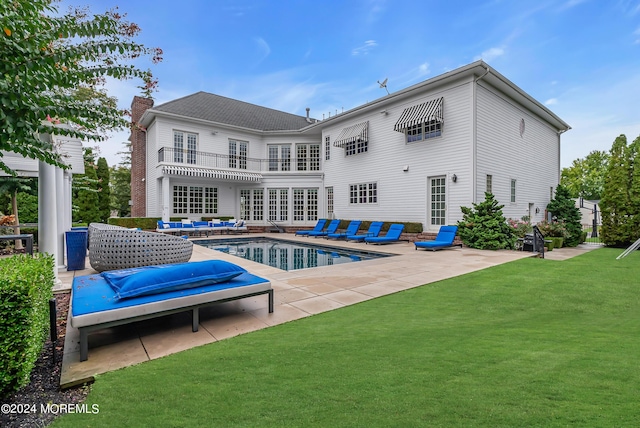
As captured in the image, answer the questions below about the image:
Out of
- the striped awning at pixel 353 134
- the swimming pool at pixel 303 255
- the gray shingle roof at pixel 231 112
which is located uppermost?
the gray shingle roof at pixel 231 112

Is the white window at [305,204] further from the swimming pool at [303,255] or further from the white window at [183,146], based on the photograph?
the white window at [183,146]

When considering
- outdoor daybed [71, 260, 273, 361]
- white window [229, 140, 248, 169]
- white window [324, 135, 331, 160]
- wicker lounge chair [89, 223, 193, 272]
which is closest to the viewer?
outdoor daybed [71, 260, 273, 361]

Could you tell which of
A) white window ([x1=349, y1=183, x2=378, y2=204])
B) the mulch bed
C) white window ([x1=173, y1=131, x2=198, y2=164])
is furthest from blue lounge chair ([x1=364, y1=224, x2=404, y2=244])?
white window ([x1=173, y1=131, x2=198, y2=164])

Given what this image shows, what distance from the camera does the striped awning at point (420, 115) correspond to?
1364 cm

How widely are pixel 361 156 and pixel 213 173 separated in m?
9.19

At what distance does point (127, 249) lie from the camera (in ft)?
20.9

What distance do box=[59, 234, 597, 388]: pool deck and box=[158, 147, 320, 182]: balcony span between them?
11.7m

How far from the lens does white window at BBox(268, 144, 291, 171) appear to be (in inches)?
888

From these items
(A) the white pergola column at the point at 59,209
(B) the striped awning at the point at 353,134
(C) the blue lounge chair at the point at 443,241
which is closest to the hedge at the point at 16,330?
(A) the white pergola column at the point at 59,209

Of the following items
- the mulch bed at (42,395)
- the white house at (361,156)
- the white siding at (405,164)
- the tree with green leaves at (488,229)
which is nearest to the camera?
the mulch bed at (42,395)

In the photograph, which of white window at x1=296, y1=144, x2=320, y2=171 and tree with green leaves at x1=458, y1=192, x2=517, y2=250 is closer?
tree with green leaves at x1=458, y1=192, x2=517, y2=250

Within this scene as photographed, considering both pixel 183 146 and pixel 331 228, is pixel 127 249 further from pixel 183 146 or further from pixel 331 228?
pixel 183 146

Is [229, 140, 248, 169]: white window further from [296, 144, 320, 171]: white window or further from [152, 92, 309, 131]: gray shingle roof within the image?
[296, 144, 320, 171]: white window

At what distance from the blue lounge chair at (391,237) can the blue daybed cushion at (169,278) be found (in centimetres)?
993
